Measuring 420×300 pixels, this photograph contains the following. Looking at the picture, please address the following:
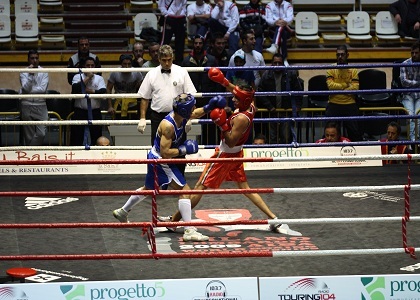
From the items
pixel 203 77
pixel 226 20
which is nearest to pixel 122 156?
pixel 203 77

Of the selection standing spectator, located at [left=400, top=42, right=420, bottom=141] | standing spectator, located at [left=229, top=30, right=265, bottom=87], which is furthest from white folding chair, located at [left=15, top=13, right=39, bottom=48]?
standing spectator, located at [left=400, top=42, right=420, bottom=141]

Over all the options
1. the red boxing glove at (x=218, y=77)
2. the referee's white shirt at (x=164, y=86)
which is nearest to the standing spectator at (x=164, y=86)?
the referee's white shirt at (x=164, y=86)

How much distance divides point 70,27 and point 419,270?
10419mm

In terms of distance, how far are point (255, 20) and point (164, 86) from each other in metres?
5.14

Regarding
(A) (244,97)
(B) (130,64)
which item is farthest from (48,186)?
(A) (244,97)

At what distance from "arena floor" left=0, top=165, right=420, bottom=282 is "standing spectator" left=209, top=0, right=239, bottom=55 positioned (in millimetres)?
3729

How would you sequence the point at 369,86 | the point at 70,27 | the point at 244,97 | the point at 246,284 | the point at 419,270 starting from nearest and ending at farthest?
the point at 246,284, the point at 419,270, the point at 244,97, the point at 369,86, the point at 70,27

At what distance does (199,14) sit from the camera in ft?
52.5

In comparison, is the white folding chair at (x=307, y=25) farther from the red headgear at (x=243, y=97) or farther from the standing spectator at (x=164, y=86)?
the red headgear at (x=243, y=97)

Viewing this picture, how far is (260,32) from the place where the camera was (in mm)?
15906

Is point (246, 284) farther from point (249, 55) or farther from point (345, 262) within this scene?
point (249, 55)

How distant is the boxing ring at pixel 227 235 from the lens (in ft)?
26.0

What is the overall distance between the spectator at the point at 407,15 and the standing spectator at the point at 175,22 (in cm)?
392

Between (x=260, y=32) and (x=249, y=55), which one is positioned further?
(x=260, y=32)
